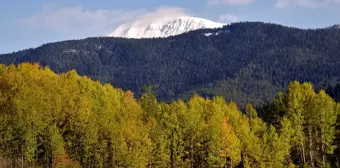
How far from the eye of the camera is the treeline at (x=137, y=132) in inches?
2982

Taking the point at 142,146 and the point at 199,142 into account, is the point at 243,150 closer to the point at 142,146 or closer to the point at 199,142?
the point at 199,142

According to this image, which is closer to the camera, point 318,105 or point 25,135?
point 25,135

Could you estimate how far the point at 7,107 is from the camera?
79.6 meters

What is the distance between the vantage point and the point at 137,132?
79.8 metres

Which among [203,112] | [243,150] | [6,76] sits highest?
[6,76]

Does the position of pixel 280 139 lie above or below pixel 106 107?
below

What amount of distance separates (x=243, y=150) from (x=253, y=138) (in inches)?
114

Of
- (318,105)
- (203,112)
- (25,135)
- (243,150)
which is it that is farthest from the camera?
(203,112)

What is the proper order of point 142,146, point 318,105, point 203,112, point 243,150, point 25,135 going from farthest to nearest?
point 203,112
point 318,105
point 243,150
point 142,146
point 25,135

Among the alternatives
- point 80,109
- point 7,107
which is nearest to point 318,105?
point 80,109

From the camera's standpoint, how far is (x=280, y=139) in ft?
270

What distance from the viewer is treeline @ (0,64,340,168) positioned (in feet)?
249

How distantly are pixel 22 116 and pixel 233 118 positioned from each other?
3974cm

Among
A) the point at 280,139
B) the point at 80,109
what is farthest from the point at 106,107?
the point at 280,139
